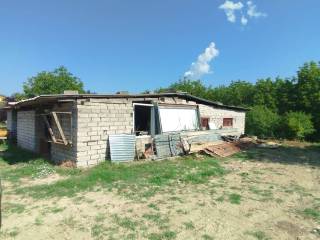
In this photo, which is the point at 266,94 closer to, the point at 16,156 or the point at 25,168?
the point at 16,156

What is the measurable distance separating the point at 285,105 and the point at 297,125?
3.79m

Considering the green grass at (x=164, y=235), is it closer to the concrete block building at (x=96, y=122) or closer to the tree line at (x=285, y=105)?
the concrete block building at (x=96, y=122)

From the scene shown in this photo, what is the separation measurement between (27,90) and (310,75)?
31.3m

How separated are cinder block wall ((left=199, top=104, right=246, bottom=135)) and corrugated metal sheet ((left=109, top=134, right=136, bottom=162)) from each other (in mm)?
6807

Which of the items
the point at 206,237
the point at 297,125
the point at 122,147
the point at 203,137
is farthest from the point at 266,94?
the point at 206,237

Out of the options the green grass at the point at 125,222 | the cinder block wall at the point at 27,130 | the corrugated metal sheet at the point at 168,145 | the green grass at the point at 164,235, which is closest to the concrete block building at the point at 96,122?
the cinder block wall at the point at 27,130

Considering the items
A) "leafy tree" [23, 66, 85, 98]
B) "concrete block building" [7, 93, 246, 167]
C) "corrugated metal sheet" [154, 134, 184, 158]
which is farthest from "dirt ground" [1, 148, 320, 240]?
"leafy tree" [23, 66, 85, 98]

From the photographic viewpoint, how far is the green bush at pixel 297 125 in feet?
73.0

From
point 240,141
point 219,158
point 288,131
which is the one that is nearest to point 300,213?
point 219,158

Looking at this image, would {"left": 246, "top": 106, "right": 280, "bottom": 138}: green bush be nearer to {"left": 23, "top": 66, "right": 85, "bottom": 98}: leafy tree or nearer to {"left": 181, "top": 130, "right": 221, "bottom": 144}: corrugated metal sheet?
{"left": 181, "top": 130, "right": 221, "bottom": 144}: corrugated metal sheet

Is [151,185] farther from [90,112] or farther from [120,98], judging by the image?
[120,98]

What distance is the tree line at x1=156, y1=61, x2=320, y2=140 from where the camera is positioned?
2282 centimetres

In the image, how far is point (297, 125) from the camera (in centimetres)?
2223

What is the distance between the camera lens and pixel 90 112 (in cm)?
1051
